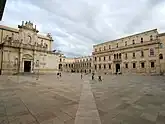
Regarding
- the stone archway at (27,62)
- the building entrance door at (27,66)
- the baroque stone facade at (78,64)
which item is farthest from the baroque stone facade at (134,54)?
the building entrance door at (27,66)

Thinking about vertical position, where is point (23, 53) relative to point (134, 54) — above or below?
below

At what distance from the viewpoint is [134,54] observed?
3847cm

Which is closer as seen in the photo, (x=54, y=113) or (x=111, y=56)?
(x=54, y=113)

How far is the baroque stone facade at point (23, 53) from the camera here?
86.0 ft

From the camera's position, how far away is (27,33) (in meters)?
33.6

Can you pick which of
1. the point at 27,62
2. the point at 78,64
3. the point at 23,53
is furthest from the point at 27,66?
the point at 78,64

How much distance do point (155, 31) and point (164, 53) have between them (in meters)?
7.49

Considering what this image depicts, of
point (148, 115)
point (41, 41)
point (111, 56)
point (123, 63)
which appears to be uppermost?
point (41, 41)

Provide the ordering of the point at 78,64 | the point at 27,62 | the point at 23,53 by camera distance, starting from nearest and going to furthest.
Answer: the point at 23,53, the point at 27,62, the point at 78,64

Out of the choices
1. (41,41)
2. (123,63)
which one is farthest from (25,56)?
(123,63)

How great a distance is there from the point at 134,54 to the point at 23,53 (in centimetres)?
3473

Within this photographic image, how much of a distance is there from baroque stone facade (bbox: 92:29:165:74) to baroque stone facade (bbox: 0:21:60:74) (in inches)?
851

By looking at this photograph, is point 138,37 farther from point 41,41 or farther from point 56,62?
point 41,41

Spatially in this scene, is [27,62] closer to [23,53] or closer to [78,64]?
[23,53]
